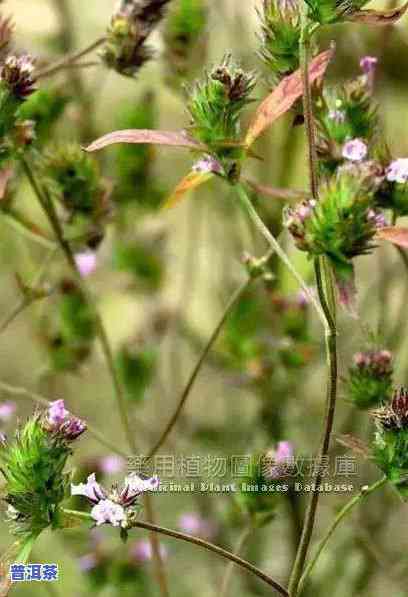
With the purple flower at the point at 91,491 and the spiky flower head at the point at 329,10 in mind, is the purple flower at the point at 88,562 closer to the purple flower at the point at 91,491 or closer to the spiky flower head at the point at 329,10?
the purple flower at the point at 91,491

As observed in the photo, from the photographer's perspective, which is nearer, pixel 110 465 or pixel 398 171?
pixel 398 171

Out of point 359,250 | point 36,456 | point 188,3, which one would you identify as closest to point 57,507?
point 36,456

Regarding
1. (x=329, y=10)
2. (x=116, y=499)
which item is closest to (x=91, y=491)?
(x=116, y=499)

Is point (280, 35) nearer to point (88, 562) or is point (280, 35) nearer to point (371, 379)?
point (371, 379)

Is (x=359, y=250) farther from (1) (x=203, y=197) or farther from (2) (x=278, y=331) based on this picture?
(1) (x=203, y=197)

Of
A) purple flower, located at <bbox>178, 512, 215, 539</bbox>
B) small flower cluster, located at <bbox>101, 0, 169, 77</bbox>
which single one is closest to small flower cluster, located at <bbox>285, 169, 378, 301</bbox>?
small flower cluster, located at <bbox>101, 0, 169, 77</bbox>

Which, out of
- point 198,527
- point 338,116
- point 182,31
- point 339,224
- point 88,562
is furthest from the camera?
point 198,527

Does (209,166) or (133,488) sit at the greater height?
(209,166)

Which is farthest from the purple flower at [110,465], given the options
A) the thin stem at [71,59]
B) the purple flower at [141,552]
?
the thin stem at [71,59]
